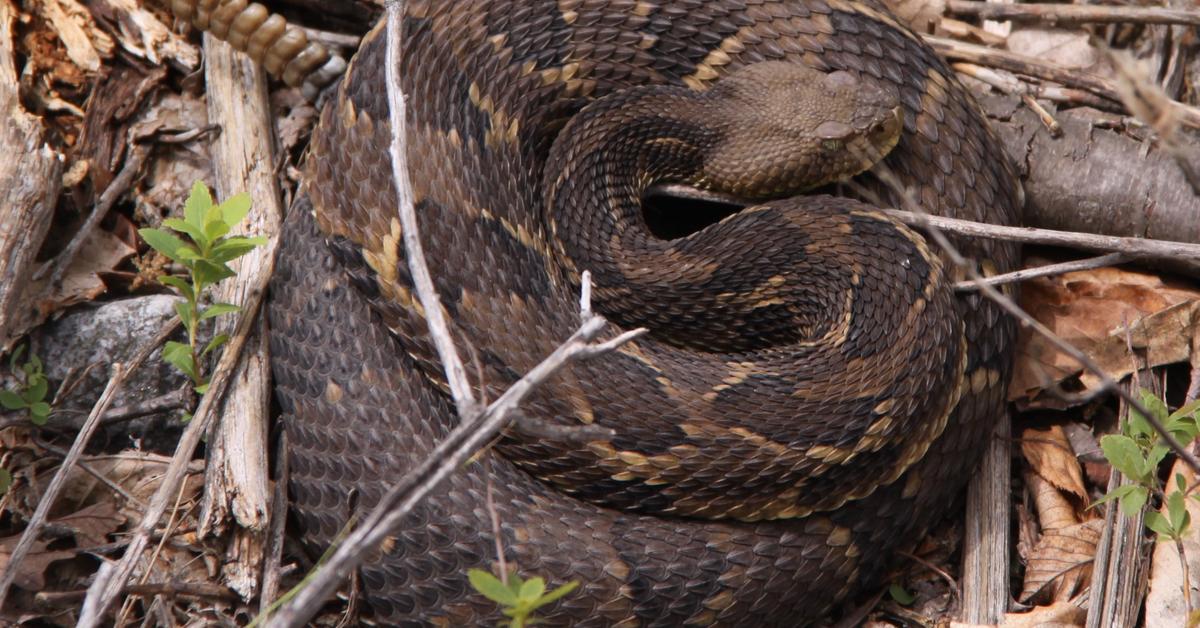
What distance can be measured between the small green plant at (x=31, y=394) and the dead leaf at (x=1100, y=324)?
11.9 ft

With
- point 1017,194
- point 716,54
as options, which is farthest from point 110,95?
point 1017,194

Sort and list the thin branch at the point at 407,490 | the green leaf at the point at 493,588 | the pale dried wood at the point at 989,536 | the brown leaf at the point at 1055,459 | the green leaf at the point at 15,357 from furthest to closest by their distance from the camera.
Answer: the brown leaf at the point at 1055,459 < the green leaf at the point at 15,357 < the pale dried wood at the point at 989,536 < the green leaf at the point at 493,588 < the thin branch at the point at 407,490

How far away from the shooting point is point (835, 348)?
385cm

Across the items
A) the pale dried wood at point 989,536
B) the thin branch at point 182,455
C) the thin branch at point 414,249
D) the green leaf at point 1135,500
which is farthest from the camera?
the pale dried wood at point 989,536

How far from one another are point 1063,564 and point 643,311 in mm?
1785

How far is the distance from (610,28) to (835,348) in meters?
1.53

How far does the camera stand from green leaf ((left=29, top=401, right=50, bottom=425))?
12.3ft

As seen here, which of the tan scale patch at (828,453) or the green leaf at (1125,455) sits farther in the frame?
the tan scale patch at (828,453)

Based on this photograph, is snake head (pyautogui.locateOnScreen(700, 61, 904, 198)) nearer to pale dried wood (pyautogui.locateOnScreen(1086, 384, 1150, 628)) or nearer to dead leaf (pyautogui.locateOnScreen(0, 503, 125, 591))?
pale dried wood (pyautogui.locateOnScreen(1086, 384, 1150, 628))

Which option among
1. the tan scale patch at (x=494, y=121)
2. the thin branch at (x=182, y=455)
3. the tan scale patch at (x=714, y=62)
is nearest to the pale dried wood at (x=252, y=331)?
the thin branch at (x=182, y=455)

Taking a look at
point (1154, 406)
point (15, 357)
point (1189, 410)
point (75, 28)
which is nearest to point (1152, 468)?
point (1154, 406)

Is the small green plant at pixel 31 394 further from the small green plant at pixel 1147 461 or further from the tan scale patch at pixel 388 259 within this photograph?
the small green plant at pixel 1147 461

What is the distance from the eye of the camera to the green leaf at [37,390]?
379 cm

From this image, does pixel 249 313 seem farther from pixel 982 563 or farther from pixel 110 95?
pixel 982 563
